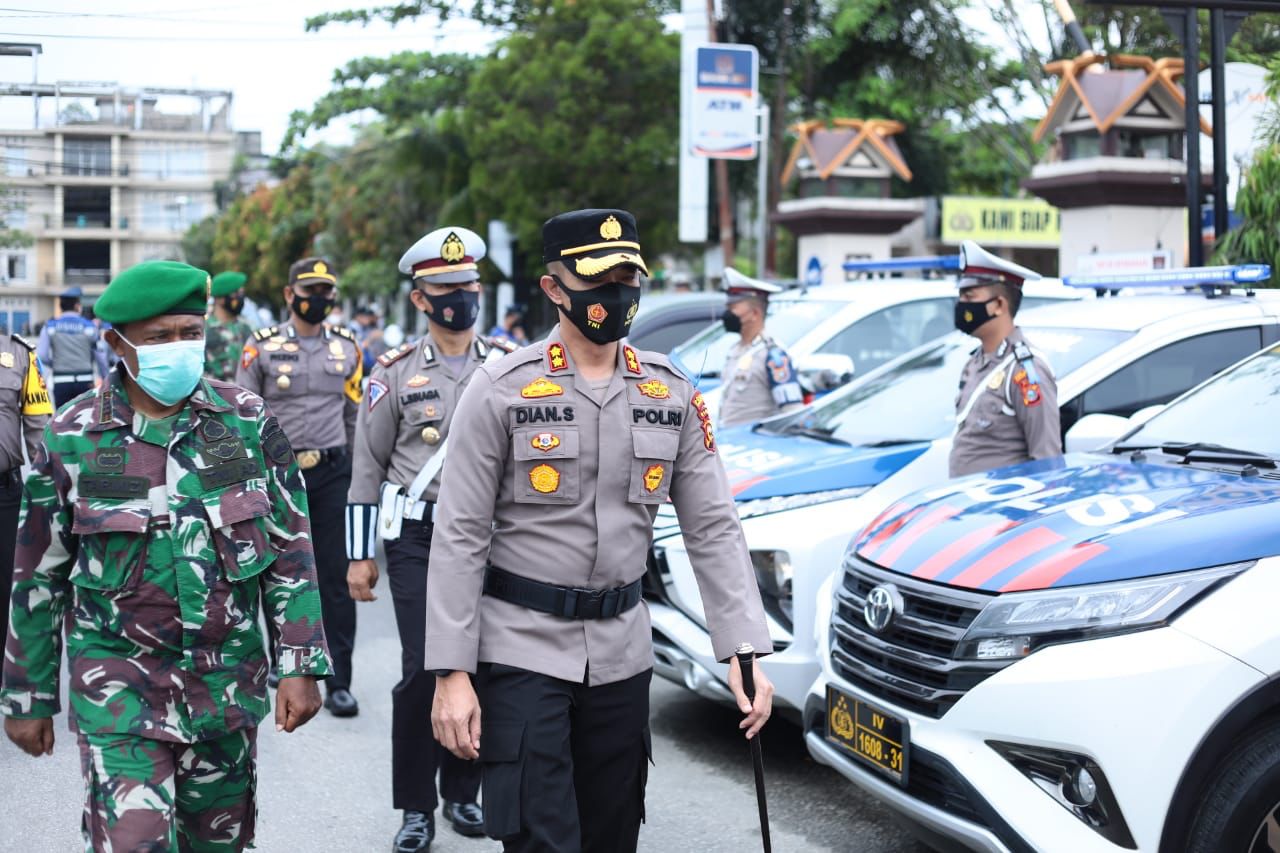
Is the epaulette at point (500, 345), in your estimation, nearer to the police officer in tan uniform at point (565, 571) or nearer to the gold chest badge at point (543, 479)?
the police officer in tan uniform at point (565, 571)

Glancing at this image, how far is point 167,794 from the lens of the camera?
315 cm

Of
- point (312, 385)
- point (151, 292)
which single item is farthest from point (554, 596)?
point (312, 385)

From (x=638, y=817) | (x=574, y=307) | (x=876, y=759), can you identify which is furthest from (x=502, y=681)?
(x=876, y=759)

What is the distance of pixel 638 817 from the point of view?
11.0ft

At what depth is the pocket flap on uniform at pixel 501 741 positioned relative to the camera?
10.1 ft

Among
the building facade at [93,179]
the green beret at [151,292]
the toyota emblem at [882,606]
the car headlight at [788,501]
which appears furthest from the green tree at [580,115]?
the green beret at [151,292]

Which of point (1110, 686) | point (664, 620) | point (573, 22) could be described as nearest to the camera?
point (1110, 686)

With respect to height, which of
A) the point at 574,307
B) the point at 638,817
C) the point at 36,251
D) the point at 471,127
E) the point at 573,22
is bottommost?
the point at 638,817

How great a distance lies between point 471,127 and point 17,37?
73.8ft

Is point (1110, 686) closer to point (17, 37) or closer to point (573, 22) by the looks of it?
point (17, 37)

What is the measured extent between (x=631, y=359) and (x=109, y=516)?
1.22 metres

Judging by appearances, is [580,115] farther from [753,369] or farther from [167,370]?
[167,370]

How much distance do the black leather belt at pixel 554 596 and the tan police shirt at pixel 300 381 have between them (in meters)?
3.79

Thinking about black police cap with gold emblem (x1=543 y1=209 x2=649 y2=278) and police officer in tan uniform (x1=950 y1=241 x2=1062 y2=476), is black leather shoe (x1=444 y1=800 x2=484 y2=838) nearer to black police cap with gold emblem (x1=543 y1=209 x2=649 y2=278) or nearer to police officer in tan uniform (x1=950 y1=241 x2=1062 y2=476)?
police officer in tan uniform (x1=950 y1=241 x2=1062 y2=476)
